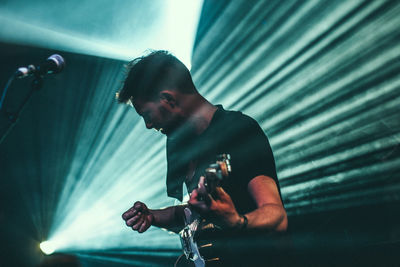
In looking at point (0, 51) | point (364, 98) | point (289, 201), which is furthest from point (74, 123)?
point (364, 98)

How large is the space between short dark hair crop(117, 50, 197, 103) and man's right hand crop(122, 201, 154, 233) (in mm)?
713

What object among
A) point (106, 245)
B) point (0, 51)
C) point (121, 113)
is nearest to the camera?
point (0, 51)

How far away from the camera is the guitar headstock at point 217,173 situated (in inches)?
32.8

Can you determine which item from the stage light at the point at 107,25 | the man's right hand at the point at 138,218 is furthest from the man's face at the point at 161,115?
the stage light at the point at 107,25

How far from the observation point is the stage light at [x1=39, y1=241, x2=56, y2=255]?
3.86 metres

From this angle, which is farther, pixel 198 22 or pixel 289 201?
pixel 198 22

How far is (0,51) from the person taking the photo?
9.45 feet

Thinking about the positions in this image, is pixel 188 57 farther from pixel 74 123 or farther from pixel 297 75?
pixel 74 123

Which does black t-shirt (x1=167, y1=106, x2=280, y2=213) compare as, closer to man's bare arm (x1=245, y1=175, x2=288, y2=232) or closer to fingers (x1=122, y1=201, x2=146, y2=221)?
man's bare arm (x1=245, y1=175, x2=288, y2=232)

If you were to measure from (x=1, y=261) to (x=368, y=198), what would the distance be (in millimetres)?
4320

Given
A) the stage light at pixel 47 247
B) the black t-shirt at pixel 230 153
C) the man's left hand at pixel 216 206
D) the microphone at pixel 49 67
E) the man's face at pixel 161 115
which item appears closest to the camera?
the man's left hand at pixel 216 206

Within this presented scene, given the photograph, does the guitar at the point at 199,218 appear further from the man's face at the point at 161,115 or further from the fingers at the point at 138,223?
the man's face at the point at 161,115

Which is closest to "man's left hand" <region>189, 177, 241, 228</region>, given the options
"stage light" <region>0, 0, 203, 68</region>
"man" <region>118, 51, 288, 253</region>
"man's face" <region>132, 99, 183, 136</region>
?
"man" <region>118, 51, 288, 253</region>

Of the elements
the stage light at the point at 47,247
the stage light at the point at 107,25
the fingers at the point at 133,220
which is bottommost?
the stage light at the point at 47,247
